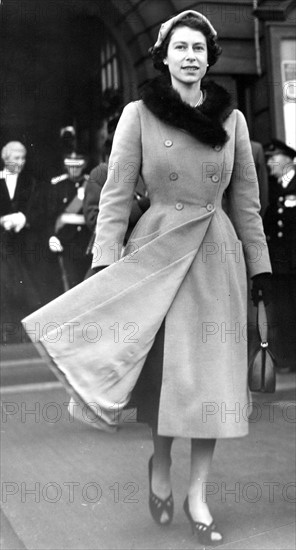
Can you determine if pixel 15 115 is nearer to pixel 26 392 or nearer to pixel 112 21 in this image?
pixel 112 21

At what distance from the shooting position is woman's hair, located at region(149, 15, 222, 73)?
295cm

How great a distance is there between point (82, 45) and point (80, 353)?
4.64 meters

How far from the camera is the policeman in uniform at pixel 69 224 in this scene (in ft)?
19.7

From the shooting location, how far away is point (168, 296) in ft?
9.40

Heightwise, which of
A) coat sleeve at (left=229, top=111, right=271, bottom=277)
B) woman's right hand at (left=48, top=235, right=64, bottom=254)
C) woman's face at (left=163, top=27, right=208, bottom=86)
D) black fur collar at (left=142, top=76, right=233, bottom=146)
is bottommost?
woman's right hand at (left=48, top=235, right=64, bottom=254)

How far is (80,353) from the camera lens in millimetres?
2781

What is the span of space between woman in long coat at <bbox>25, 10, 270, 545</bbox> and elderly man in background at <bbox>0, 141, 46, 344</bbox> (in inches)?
96.7

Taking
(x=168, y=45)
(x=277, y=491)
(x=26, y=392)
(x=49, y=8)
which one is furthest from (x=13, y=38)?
(x=277, y=491)

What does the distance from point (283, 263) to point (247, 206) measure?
2.88 meters

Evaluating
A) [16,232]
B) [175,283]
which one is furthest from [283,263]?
[175,283]

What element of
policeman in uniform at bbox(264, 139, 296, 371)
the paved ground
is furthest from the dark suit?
the paved ground

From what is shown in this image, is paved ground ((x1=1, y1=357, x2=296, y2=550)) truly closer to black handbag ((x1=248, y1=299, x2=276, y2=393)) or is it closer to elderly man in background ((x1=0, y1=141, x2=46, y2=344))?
black handbag ((x1=248, y1=299, x2=276, y2=393))

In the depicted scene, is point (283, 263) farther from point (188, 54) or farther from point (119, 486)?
point (188, 54)

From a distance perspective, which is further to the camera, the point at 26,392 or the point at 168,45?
the point at 26,392
